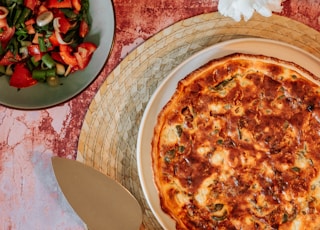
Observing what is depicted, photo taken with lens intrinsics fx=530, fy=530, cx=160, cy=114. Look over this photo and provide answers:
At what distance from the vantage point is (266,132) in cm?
174

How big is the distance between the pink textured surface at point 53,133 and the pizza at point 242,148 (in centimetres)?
31

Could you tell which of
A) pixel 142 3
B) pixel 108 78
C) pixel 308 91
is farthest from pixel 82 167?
pixel 308 91

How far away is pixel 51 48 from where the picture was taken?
71.9 inches

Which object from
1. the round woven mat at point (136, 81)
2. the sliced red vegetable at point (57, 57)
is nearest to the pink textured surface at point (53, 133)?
the round woven mat at point (136, 81)

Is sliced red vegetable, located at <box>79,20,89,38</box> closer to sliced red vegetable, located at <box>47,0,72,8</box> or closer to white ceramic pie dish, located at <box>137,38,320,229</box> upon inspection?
sliced red vegetable, located at <box>47,0,72,8</box>

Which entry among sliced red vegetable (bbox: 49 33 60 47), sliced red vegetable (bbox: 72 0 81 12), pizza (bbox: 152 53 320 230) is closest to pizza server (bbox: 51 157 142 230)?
pizza (bbox: 152 53 320 230)

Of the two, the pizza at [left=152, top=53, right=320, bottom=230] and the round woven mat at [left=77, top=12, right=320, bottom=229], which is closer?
the pizza at [left=152, top=53, right=320, bottom=230]

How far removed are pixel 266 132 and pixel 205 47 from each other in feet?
1.24

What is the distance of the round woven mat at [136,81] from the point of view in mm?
1880

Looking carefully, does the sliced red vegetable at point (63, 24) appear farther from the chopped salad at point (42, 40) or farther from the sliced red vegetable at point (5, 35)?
the sliced red vegetable at point (5, 35)

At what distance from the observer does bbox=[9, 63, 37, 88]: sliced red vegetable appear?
1.81 m

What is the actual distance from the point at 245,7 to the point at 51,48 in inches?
26.5

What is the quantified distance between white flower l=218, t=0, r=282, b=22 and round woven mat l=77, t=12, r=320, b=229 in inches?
2.9

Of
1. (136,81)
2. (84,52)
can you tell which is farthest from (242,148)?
(84,52)
